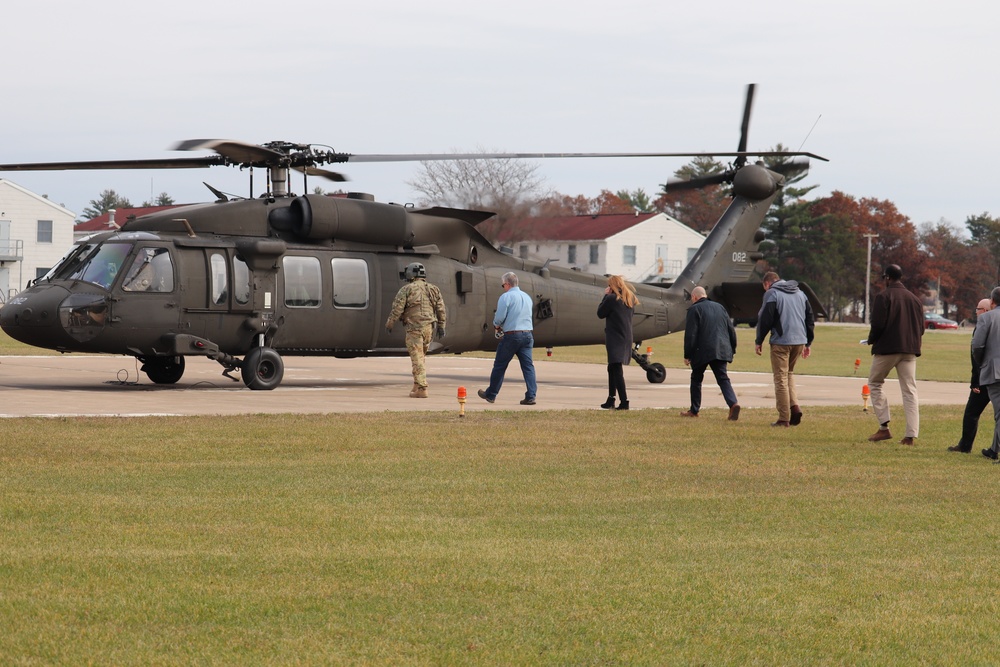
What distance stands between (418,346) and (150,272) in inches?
168

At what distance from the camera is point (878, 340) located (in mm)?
14930

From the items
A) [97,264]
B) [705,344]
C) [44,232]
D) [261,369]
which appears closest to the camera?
[705,344]

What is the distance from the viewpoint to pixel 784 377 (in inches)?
650

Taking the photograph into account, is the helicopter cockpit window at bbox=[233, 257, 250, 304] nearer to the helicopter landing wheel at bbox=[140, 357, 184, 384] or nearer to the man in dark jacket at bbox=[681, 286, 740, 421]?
the helicopter landing wheel at bbox=[140, 357, 184, 384]

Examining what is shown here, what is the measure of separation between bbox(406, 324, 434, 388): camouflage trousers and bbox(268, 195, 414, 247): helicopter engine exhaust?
83.7 inches

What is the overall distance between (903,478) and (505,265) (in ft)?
42.1

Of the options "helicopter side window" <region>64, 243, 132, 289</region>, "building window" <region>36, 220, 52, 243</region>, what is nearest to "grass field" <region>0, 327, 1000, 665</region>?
"helicopter side window" <region>64, 243, 132, 289</region>

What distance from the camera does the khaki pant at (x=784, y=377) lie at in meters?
16.4

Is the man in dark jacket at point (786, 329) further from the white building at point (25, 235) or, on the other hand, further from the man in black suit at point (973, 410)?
the white building at point (25, 235)

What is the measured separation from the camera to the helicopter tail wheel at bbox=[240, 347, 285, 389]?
20188 millimetres

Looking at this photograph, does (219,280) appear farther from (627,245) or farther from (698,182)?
(627,245)

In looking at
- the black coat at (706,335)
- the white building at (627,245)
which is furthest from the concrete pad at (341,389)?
the white building at (627,245)

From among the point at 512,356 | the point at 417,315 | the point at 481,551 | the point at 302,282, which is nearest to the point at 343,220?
the point at 302,282

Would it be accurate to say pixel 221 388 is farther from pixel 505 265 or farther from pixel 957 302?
pixel 957 302
